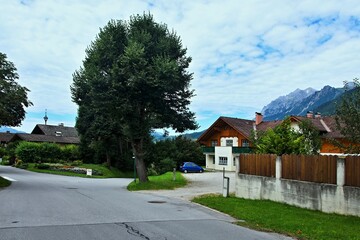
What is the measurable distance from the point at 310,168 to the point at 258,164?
140 inches

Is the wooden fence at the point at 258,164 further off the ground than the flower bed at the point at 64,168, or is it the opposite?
the wooden fence at the point at 258,164

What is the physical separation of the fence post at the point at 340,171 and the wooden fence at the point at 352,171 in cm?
10

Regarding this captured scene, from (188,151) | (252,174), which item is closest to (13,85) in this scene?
(252,174)

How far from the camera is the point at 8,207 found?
14078 millimetres

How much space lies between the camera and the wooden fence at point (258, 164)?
659 inches

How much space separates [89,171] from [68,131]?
47.6m

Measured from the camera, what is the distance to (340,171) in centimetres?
1296

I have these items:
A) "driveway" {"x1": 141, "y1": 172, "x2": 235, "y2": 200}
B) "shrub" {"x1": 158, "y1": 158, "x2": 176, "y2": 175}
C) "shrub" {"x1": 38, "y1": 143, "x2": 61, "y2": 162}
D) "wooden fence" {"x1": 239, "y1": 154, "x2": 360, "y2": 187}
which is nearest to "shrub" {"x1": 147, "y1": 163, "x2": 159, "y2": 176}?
"shrub" {"x1": 158, "y1": 158, "x2": 176, "y2": 175}

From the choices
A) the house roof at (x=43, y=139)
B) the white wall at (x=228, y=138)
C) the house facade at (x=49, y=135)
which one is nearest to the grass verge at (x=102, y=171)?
the white wall at (x=228, y=138)

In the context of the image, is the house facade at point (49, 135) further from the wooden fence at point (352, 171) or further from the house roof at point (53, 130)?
the wooden fence at point (352, 171)

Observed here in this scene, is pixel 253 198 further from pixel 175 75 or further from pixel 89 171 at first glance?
pixel 89 171

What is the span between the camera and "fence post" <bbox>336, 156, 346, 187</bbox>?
12.9 meters

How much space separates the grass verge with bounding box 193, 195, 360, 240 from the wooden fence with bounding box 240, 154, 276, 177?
160 centimetres

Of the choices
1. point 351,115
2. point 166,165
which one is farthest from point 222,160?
point 351,115
